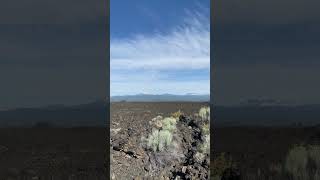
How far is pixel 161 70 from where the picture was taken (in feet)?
18.0

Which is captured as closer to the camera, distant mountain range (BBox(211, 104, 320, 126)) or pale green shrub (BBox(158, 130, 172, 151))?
distant mountain range (BBox(211, 104, 320, 126))

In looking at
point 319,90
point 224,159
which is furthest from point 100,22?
point 319,90

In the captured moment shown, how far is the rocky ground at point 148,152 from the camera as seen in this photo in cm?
557

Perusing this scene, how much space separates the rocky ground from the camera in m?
5.57

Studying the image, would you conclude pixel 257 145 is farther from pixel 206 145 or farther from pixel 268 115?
pixel 206 145

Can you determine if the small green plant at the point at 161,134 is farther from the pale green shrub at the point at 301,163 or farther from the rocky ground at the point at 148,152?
the pale green shrub at the point at 301,163

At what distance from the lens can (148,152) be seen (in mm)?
5684

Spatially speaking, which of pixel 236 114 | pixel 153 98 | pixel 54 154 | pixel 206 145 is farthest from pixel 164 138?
pixel 54 154

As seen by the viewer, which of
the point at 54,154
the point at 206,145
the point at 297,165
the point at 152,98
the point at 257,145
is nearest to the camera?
the point at 152,98

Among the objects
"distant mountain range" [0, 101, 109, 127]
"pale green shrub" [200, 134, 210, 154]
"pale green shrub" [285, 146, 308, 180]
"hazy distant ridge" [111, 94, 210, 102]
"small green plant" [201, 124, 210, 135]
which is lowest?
"pale green shrub" [285, 146, 308, 180]

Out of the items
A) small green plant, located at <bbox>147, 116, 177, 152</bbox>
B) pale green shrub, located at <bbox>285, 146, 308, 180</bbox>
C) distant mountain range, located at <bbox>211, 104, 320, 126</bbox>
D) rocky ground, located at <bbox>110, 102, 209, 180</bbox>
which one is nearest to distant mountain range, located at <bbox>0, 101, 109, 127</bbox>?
rocky ground, located at <bbox>110, 102, 209, 180</bbox>

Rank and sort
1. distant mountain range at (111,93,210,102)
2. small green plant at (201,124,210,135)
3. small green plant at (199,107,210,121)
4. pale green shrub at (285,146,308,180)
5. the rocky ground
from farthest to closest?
small green plant at (201,124,210,135) < small green plant at (199,107,210,121) < the rocky ground < pale green shrub at (285,146,308,180) < distant mountain range at (111,93,210,102)

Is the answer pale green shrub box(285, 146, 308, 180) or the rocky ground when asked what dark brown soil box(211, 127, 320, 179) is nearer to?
pale green shrub box(285, 146, 308, 180)

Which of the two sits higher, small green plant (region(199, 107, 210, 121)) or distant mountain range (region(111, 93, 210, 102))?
distant mountain range (region(111, 93, 210, 102))
